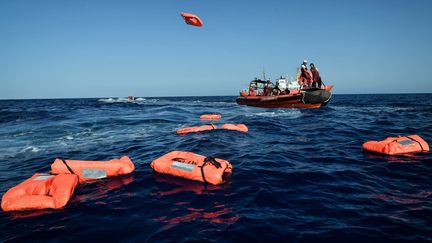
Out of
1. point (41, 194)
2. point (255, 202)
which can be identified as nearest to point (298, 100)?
point (255, 202)

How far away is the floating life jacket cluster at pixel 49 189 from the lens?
4.87 metres

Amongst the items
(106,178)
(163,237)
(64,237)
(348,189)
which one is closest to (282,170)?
(348,189)

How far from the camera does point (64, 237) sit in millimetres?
4078

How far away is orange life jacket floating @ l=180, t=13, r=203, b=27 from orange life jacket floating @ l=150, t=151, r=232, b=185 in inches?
266

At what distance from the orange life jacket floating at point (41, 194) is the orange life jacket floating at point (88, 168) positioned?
0.70 m

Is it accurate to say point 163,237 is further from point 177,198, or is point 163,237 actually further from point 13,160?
point 13,160

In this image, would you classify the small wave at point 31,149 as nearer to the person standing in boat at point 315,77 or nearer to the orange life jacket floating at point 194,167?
the orange life jacket floating at point 194,167

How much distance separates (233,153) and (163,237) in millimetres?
5163

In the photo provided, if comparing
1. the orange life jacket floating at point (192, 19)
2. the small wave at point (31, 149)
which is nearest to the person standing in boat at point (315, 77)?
the orange life jacket floating at point (192, 19)

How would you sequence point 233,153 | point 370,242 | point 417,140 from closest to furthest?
1. point 370,242
2. point 417,140
3. point 233,153

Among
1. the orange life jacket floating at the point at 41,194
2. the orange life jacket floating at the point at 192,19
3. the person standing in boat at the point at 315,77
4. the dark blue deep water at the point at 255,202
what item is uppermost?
the orange life jacket floating at the point at 192,19

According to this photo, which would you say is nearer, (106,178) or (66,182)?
(66,182)

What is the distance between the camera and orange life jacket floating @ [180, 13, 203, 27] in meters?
10.8

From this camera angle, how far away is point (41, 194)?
5.12 metres
